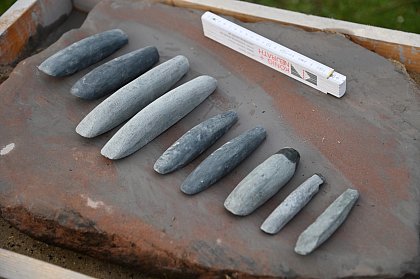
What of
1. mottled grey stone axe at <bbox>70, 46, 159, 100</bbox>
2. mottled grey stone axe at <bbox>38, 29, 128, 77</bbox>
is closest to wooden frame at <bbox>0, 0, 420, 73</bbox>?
mottled grey stone axe at <bbox>38, 29, 128, 77</bbox>

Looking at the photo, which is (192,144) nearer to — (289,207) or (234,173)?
(234,173)

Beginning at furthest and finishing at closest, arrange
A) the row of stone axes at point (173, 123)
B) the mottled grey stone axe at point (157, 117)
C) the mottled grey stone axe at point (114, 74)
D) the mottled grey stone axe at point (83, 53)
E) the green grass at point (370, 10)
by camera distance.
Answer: the green grass at point (370, 10) → the mottled grey stone axe at point (83, 53) → the mottled grey stone axe at point (114, 74) → the mottled grey stone axe at point (157, 117) → the row of stone axes at point (173, 123)

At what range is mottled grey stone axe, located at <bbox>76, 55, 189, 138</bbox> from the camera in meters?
2.46

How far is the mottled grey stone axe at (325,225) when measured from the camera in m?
2.04

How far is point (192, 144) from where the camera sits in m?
2.35

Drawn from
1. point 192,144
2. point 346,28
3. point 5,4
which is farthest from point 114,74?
point 5,4

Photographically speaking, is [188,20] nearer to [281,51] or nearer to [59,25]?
[281,51]

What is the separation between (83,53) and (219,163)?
866 millimetres

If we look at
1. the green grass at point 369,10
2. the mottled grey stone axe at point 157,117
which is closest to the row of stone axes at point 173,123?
the mottled grey stone axe at point 157,117

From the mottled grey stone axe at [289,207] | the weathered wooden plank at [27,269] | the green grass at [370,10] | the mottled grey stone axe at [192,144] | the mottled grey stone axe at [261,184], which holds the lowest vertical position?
the green grass at [370,10]

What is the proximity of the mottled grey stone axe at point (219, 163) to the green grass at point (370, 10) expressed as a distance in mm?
1650

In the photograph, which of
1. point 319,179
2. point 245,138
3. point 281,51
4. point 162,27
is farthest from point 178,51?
point 319,179

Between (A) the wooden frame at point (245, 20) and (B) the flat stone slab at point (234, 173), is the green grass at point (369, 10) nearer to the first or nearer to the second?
(A) the wooden frame at point (245, 20)

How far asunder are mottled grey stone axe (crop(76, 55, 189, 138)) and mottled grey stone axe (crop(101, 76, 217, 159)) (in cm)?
8
